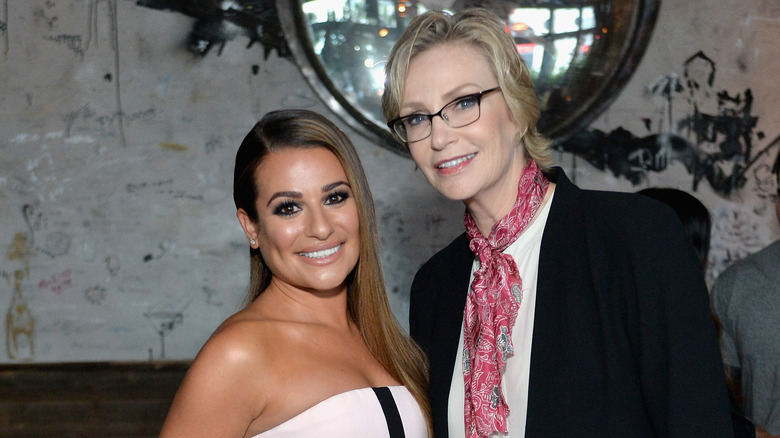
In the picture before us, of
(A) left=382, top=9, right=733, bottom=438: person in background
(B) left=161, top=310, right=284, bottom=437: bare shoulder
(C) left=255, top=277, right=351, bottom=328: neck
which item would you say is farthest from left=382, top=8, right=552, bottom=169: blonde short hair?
(B) left=161, top=310, right=284, bottom=437: bare shoulder

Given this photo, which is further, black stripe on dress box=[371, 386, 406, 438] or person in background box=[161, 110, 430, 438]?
black stripe on dress box=[371, 386, 406, 438]

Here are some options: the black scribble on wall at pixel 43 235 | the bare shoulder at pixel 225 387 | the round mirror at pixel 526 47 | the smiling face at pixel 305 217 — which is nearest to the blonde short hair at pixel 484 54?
the smiling face at pixel 305 217

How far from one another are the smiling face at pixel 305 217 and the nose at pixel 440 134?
0.30 m

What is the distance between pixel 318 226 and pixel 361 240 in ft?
0.67

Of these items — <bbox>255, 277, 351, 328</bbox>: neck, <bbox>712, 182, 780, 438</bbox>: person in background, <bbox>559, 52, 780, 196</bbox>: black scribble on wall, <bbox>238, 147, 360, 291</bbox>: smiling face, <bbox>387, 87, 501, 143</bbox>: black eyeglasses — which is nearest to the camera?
<bbox>387, 87, 501, 143</bbox>: black eyeglasses

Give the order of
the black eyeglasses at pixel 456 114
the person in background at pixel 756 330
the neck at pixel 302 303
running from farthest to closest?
the person in background at pixel 756 330 → the neck at pixel 302 303 → the black eyeglasses at pixel 456 114

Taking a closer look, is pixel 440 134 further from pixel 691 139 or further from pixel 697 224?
pixel 691 139

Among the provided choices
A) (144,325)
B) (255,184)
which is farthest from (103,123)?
(255,184)

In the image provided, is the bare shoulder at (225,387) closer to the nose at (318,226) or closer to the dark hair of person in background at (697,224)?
the nose at (318,226)

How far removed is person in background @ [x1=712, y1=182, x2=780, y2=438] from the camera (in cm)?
232

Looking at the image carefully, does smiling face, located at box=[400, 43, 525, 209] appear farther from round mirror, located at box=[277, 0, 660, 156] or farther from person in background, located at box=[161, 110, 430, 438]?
round mirror, located at box=[277, 0, 660, 156]

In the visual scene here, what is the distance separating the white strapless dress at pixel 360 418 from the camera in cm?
171

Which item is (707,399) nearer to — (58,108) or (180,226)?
(180,226)

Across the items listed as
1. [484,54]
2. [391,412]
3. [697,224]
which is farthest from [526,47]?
[391,412]
